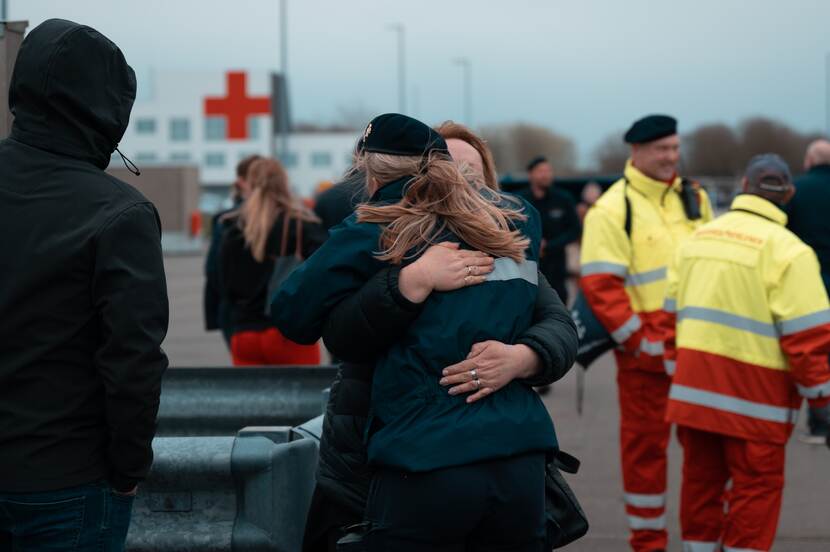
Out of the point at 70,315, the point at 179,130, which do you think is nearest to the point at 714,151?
the point at 179,130

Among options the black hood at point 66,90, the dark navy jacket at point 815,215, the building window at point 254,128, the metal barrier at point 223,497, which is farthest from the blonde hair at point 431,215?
the building window at point 254,128

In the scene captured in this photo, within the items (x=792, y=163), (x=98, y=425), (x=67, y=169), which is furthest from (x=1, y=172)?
(x=792, y=163)

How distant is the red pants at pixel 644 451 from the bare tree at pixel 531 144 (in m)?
111

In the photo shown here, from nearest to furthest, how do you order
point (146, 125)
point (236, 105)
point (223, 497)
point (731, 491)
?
point (223, 497), point (731, 491), point (236, 105), point (146, 125)

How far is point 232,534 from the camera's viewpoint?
3855mm

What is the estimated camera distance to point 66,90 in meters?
3.00

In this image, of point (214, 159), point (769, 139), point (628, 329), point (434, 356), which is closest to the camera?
point (434, 356)

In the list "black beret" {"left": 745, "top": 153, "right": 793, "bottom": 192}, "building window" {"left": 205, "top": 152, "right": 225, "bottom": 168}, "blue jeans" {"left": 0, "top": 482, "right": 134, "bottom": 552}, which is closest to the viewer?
"blue jeans" {"left": 0, "top": 482, "right": 134, "bottom": 552}

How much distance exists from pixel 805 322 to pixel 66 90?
10.7 ft

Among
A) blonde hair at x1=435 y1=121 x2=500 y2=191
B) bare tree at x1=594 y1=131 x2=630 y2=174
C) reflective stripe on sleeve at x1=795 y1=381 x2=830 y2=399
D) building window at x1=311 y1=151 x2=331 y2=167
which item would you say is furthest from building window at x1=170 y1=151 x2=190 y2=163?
blonde hair at x1=435 y1=121 x2=500 y2=191

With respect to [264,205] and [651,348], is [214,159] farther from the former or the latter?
[651,348]

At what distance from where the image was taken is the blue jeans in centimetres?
291

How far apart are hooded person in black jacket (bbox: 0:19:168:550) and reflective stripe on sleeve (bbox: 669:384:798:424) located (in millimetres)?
2969

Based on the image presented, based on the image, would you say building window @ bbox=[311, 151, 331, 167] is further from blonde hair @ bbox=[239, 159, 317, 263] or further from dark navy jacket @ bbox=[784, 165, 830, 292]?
blonde hair @ bbox=[239, 159, 317, 263]
